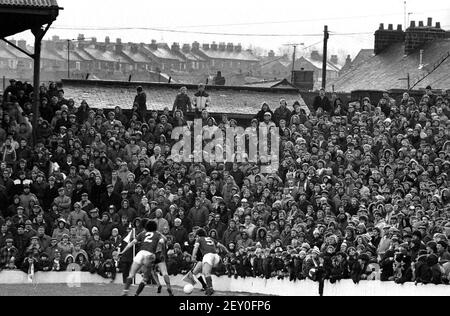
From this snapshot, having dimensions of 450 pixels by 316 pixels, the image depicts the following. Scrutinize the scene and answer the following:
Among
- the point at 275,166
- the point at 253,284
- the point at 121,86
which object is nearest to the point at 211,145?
the point at 275,166

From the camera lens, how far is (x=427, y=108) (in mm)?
35219

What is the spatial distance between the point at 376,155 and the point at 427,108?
3432mm

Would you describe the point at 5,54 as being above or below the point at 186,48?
below

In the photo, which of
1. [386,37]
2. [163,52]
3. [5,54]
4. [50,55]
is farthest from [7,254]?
[163,52]

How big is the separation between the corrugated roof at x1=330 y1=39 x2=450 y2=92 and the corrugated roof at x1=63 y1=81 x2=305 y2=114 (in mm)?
8782

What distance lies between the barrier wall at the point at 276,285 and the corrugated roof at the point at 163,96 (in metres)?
13.8

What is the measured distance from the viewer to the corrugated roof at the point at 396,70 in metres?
53.7

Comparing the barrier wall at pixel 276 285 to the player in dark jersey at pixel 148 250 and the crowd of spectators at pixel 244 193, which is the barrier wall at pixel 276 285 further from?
the player in dark jersey at pixel 148 250

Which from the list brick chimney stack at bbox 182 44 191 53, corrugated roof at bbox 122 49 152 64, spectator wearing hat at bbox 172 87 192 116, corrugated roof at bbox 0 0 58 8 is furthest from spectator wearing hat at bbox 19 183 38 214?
brick chimney stack at bbox 182 44 191 53

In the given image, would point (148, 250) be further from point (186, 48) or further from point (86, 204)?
point (186, 48)

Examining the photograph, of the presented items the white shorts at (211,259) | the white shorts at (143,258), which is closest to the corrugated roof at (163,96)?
the white shorts at (211,259)

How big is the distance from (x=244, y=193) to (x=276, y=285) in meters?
4.15

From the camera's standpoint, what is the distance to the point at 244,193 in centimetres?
3048

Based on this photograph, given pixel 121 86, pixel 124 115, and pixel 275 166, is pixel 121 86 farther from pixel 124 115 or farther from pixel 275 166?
pixel 275 166
